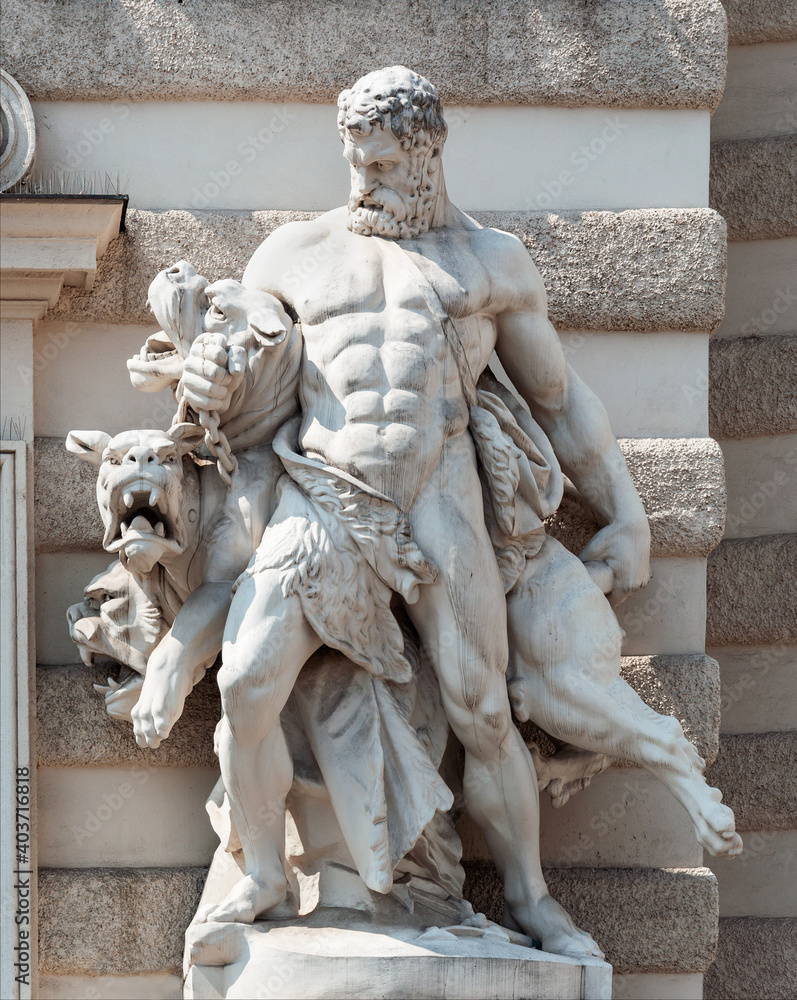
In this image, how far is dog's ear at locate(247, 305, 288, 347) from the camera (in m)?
4.84

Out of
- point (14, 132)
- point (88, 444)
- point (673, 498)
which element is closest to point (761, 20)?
point (673, 498)

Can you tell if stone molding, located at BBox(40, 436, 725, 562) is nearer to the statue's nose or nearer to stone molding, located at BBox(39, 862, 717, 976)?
stone molding, located at BBox(39, 862, 717, 976)

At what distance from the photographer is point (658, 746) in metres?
4.92

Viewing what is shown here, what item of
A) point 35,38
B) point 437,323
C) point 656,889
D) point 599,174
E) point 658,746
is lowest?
point 656,889

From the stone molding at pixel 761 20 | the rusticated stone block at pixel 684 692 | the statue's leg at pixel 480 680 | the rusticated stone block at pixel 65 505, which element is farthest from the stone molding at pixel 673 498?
the stone molding at pixel 761 20

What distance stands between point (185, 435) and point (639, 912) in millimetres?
1660

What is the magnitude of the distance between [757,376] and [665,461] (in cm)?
108

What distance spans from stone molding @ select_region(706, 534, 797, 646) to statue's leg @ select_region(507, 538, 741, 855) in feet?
4.28

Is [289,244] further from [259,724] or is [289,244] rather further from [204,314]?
[259,724]

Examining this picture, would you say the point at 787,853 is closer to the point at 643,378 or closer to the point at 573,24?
the point at 643,378

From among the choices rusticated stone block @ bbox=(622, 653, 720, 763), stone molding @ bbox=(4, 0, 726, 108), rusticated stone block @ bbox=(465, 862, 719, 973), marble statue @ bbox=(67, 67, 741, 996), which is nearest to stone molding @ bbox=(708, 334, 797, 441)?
stone molding @ bbox=(4, 0, 726, 108)

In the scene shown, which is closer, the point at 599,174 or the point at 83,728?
the point at 83,728

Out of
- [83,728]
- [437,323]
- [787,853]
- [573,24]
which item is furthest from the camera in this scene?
[787,853]

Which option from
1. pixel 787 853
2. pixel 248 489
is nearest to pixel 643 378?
pixel 248 489
